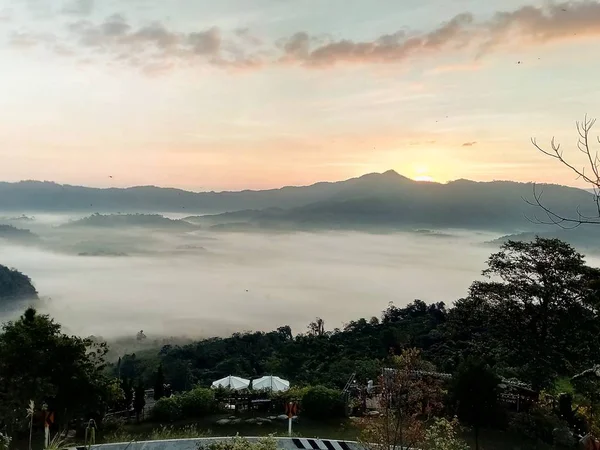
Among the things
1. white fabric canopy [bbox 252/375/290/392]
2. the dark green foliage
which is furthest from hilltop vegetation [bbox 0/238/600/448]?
the dark green foliage

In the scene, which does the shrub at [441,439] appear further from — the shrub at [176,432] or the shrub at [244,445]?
the shrub at [176,432]

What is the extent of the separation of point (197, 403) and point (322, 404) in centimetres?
377

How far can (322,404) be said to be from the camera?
51.3ft

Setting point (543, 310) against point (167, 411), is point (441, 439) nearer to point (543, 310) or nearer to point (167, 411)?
point (543, 310)

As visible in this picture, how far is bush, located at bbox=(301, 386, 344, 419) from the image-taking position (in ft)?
51.3

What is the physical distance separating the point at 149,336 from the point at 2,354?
223 ft

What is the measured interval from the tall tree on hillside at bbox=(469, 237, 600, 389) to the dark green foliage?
249ft

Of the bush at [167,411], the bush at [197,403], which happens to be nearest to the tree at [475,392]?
the bush at [197,403]

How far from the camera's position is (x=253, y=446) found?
1049 cm

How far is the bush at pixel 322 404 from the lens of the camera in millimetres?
15625

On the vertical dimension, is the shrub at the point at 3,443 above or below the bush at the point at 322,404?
above

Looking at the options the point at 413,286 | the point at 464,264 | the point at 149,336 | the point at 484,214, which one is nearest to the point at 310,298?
the point at 413,286

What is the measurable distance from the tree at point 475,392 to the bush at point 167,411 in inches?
312

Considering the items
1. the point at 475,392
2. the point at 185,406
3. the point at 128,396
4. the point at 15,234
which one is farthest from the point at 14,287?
the point at 15,234
